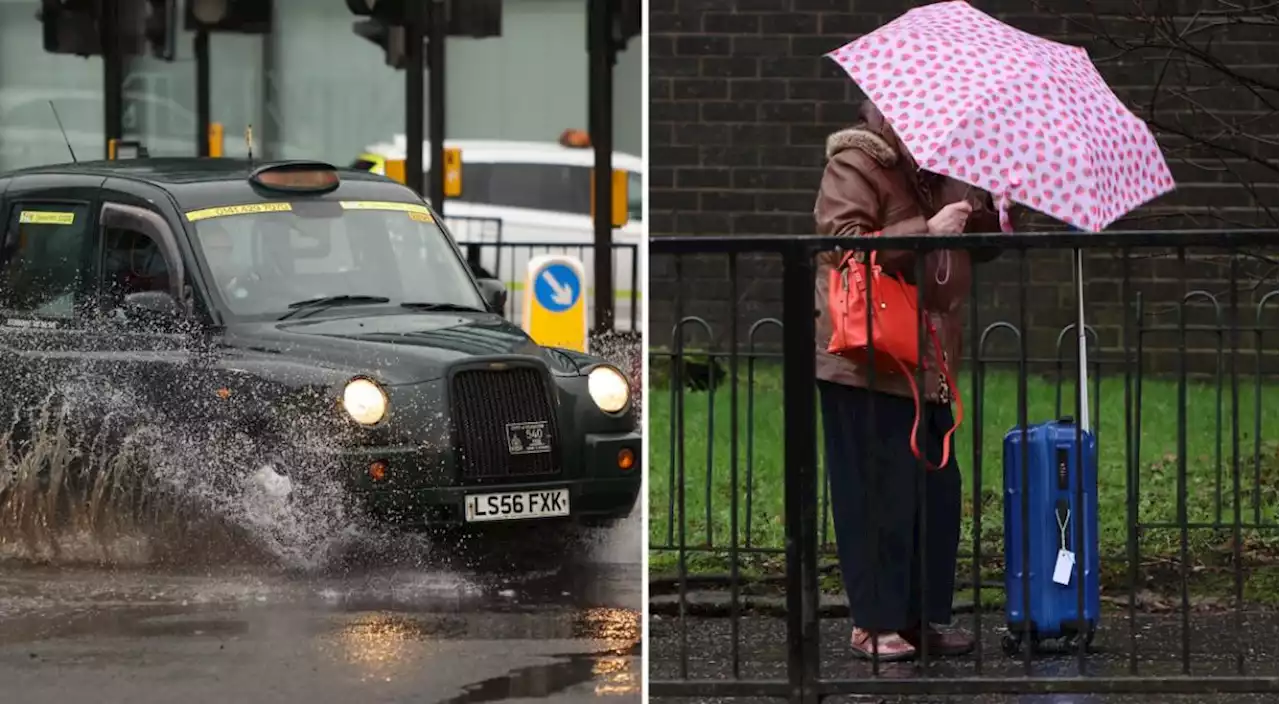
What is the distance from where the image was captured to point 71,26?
693 cm

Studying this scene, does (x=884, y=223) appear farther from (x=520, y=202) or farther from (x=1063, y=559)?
(x=520, y=202)

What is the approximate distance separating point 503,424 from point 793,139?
6.38 m

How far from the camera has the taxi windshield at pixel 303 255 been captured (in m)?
6.73

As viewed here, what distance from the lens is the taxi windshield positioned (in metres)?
6.73

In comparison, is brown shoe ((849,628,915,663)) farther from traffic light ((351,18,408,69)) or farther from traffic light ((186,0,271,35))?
traffic light ((351,18,408,69))

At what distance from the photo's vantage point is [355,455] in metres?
6.33

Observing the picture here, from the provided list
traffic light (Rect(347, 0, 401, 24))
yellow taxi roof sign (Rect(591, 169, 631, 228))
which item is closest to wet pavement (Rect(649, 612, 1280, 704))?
yellow taxi roof sign (Rect(591, 169, 631, 228))

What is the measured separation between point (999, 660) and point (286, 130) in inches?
161

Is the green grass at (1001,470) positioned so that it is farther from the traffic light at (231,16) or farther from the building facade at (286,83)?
the traffic light at (231,16)

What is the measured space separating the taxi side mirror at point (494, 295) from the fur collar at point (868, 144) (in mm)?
1807

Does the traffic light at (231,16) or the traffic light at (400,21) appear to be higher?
the traffic light at (400,21)

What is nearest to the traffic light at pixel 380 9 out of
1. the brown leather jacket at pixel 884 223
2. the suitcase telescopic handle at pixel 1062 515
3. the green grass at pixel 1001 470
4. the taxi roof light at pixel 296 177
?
the taxi roof light at pixel 296 177

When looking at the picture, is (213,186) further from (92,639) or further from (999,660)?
(999,660)

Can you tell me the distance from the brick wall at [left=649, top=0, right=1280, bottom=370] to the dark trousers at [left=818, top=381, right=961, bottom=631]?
20.2 ft
